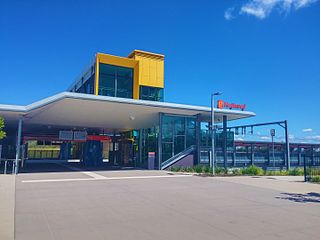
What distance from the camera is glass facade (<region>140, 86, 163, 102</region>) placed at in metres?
36.8

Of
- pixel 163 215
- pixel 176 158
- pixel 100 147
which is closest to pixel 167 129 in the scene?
pixel 176 158

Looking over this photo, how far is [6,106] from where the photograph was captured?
20219mm

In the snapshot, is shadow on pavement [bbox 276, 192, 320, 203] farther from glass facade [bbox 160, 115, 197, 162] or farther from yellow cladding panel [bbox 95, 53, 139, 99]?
yellow cladding panel [bbox 95, 53, 139, 99]

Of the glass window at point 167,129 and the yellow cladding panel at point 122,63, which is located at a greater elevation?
the yellow cladding panel at point 122,63

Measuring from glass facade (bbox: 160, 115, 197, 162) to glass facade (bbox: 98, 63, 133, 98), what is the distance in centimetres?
1096

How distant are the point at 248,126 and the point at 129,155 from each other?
1549cm

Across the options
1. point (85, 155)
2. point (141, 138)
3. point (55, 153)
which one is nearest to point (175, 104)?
point (141, 138)

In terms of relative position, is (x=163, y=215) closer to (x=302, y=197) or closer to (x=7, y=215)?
(x=7, y=215)

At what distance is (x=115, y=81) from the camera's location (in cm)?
3638

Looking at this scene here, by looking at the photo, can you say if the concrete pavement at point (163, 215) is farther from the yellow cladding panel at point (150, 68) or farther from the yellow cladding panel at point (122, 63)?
the yellow cladding panel at point (150, 68)

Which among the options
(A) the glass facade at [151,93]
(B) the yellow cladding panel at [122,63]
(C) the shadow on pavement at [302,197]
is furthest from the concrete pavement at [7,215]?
(A) the glass facade at [151,93]

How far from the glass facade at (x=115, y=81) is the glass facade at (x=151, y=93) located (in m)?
1.59

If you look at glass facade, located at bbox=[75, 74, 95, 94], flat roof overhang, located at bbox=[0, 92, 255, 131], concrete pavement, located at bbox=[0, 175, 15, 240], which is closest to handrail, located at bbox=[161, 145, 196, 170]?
flat roof overhang, located at bbox=[0, 92, 255, 131]

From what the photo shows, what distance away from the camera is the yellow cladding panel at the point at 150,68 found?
3688 centimetres
